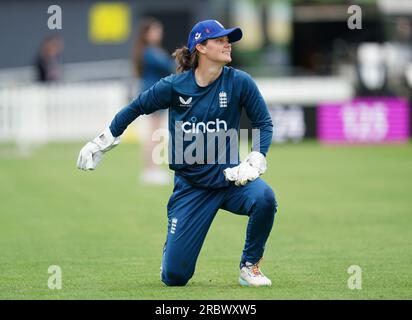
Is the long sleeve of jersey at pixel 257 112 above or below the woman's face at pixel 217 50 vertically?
below

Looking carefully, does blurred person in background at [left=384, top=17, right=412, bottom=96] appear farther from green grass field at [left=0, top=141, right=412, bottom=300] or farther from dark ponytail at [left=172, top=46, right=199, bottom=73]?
dark ponytail at [left=172, top=46, right=199, bottom=73]

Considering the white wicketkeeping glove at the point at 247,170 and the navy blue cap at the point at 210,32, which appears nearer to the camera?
the white wicketkeeping glove at the point at 247,170

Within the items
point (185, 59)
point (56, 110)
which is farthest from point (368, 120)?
point (185, 59)

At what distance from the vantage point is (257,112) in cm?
946

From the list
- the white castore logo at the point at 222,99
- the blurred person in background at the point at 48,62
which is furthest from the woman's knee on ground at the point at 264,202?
the blurred person in background at the point at 48,62

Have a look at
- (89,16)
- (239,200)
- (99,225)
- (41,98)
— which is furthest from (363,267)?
(89,16)

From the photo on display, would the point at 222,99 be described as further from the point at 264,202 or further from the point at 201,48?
the point at 264,202

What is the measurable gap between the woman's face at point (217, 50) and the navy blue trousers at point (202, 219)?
3.37 feet

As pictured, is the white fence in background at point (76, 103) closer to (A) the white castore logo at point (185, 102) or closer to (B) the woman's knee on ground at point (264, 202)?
(A) the white castore logo at point (185, 102)

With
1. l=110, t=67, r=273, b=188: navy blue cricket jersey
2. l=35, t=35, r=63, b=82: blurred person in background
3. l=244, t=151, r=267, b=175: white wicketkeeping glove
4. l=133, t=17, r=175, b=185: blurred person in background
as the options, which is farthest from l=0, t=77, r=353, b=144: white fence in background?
l=244, t=151, r=267, b=175: white wicketkeeping glove

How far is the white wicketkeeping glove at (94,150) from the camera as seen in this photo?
30.8 ft

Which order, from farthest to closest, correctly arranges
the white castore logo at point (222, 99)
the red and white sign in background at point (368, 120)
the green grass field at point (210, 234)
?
the red and white sign in background at point (368, 120) → the white castore logo at point (222, 99) → the green grass field at point (210, 234)

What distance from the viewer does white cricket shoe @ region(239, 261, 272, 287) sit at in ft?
30.7

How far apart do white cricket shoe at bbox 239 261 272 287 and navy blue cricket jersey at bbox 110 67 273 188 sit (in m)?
0.70
